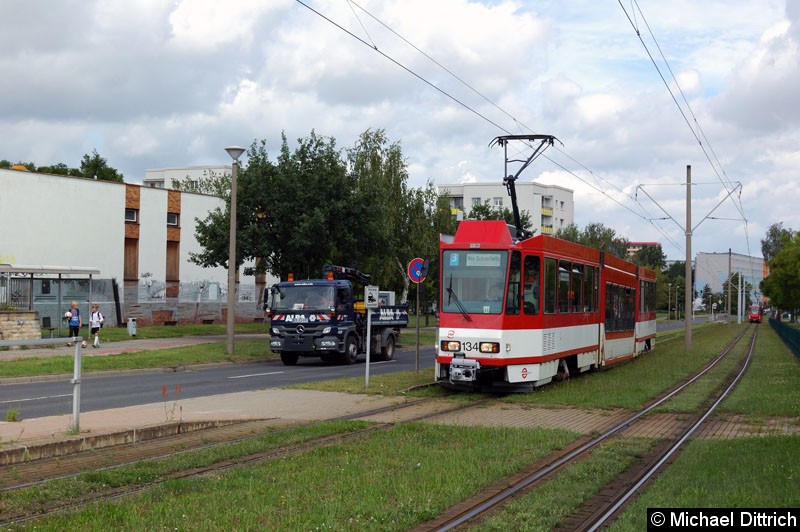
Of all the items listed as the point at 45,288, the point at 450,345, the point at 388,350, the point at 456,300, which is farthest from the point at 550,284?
the point at 45,288

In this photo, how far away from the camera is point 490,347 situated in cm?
1605

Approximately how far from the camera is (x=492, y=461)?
9297 millimetres

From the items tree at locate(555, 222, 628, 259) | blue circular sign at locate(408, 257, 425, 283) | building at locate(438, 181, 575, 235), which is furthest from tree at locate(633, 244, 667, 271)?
blue circular sign at locate(408, 257, 425, 283)

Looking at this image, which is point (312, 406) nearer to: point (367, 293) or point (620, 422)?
point (367, 293)

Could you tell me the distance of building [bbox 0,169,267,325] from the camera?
40.3 meters

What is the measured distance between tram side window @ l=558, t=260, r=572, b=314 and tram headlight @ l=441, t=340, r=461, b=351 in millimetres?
3068

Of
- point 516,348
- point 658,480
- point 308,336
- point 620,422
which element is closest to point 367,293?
point 516,348

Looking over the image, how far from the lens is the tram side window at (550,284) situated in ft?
57.0

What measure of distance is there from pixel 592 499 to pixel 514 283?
28.8 ft

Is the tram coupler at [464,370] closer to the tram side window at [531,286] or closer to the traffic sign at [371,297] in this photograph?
the tram side window at [531,286]

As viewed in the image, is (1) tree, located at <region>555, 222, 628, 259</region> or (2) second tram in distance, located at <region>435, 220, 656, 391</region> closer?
(2) second tram in distance, located at <region>435, 220, 656, 391</region>

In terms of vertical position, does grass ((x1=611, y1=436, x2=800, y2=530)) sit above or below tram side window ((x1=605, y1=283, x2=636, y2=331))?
below

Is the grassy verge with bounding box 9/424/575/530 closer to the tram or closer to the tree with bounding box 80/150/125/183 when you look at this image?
the tram

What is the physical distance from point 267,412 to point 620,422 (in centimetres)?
570
